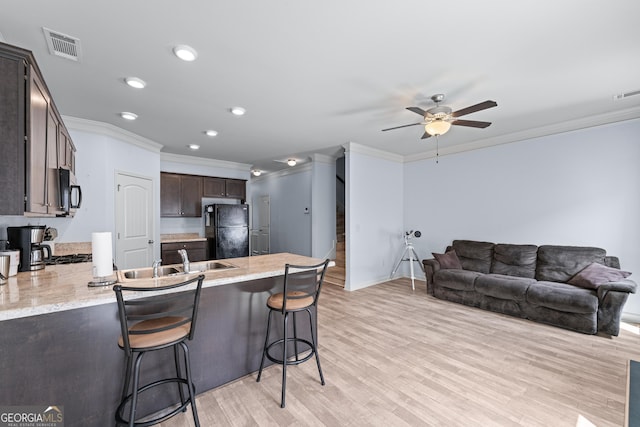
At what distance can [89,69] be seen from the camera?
2439 millimetres

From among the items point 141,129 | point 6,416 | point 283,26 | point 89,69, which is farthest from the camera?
point 141,129

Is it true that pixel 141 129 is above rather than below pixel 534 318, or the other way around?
above

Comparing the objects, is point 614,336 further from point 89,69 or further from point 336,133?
point 89,69

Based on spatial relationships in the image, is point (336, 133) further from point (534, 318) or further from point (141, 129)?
point (534, 318)

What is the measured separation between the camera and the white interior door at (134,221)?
4289 millimetres

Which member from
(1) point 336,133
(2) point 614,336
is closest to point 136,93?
(1) point 336,133

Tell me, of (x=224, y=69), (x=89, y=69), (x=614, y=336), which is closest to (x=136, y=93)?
(x=89, y=69)

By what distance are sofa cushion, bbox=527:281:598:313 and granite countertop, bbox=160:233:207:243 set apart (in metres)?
5.93

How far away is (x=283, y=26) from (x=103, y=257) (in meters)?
2.00

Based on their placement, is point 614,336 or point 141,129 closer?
point 614,336

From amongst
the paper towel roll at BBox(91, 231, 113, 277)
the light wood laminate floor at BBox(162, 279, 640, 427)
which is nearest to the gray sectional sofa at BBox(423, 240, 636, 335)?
the light wood laminate floor at BBox(162, 279, 640, 427)

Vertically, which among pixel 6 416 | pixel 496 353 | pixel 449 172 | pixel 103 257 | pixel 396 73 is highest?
pixel 396 73

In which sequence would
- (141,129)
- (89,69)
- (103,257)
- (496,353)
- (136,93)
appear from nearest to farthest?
(103,257)
(89,69)
(496,353)
(136,93)
(141,129)

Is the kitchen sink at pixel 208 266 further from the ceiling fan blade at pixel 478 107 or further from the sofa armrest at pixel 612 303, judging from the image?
the sofa armrest at pixel 612 303
